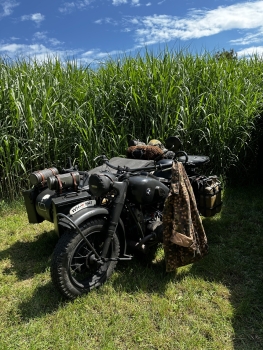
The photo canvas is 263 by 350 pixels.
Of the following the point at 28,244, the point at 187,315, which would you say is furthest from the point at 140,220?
the point at 28,244

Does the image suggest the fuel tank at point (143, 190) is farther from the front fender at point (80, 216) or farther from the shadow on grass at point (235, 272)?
the shadow on grass at point (235, 272)

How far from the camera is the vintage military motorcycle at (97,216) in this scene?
7.30 feet

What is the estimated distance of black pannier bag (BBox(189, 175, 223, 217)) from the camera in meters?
3.12

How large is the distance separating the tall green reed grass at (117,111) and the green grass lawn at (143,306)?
1.52 m

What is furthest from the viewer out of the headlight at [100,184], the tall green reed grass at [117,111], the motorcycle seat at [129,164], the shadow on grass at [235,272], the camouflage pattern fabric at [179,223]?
the tall green reed grass at [117,111]

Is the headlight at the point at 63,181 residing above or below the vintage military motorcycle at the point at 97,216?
above

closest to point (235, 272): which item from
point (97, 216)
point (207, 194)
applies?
point (207, 194)

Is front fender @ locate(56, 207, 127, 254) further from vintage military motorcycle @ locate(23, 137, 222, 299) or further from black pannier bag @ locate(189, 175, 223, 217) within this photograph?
black pannier bag @ locate(189, 175, 223, 217)

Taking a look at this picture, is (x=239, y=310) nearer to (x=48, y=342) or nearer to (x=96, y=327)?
(x=96, y=327)

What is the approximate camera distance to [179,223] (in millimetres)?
2430

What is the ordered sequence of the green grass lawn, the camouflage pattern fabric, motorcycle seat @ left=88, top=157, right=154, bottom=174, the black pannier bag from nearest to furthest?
the green grass lawn → the camouflage pattern fabric → motorcycle seat @ left=88, top=157, right=154, bottom=174 → the black pannier bag

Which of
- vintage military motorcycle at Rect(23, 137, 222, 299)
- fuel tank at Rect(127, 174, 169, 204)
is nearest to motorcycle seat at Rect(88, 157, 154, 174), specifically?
vintage military motorcycle at Rect(23, 137, 222, 299)

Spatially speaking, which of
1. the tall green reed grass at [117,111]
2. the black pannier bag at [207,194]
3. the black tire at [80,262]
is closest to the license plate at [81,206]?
the black tire at [80,262]

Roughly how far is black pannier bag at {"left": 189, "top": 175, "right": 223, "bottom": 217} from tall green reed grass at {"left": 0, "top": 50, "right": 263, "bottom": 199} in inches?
59.0
